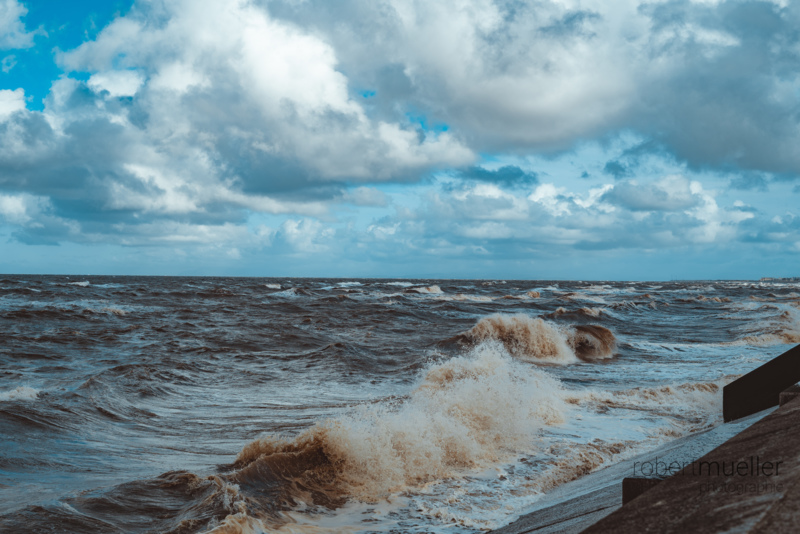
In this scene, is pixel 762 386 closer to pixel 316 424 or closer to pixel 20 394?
pixel 316 424

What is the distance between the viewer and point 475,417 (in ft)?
22.0

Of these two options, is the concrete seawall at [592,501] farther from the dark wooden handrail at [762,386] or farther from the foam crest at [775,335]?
the foam crest at [775,335]

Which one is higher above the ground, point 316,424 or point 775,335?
point 316,424

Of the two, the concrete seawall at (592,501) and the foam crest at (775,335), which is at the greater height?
the concrete seawall at (592,501)

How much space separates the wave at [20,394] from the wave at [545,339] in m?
10.9

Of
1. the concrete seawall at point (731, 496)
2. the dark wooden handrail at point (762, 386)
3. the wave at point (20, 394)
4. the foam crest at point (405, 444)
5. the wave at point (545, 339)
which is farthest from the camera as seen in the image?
the wave at point (545, 339)

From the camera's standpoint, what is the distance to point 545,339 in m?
16.2

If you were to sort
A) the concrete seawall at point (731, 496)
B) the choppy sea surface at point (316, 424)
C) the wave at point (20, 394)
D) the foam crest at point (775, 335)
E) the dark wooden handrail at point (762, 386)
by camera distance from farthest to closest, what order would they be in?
the foam crest at point (775, 335), the wave at point (20, 394), the choppy sea surface at point (316, 424), the dark wooden handrail at point (762, 386), the concrete seawall at point (731, 496)

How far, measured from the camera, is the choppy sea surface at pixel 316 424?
4.28m

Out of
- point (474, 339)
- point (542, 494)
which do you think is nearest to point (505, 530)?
point (542, 494)

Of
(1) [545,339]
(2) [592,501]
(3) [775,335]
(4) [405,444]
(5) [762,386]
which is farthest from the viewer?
(3) [775,335]

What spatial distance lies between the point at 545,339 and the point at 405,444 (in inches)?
453

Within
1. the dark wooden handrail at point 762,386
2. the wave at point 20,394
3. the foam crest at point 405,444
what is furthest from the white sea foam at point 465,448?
the wave at point 20,394

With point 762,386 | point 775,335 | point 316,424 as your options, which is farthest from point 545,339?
point 762,386
